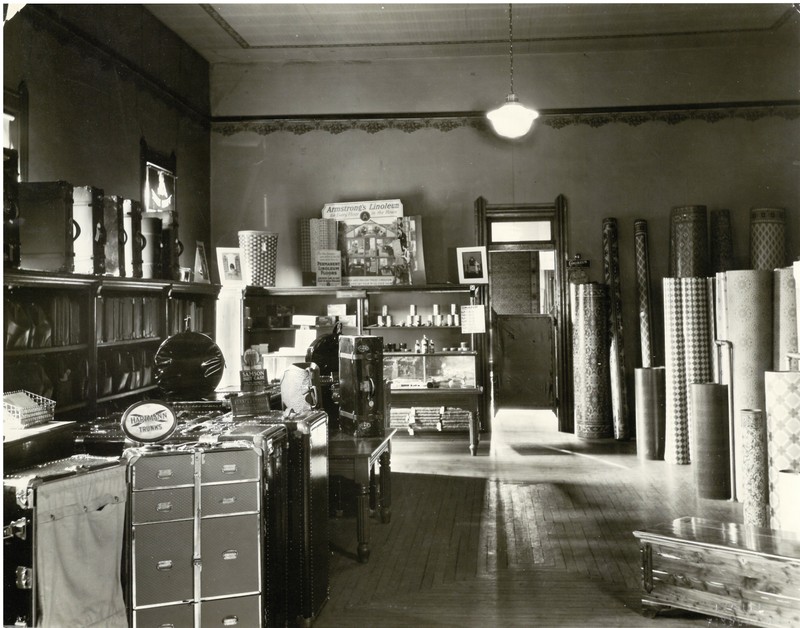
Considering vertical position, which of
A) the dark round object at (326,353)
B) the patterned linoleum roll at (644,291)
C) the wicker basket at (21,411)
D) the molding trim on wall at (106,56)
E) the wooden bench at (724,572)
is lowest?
the wooden bench at (724,572)

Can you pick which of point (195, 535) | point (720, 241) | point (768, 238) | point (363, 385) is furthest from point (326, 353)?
point (768, 238)

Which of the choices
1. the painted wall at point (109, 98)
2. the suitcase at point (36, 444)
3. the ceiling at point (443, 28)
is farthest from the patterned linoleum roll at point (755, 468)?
the painted wall at point (109, 98)

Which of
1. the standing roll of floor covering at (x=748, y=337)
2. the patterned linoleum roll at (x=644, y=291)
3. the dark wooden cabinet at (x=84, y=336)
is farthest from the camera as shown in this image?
the patterned linoleum roll at (x=644, y=291)

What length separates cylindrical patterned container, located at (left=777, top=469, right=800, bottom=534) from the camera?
3527 millimetres

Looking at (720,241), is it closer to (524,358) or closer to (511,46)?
(511,46)

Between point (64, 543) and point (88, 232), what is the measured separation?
2.63 metres

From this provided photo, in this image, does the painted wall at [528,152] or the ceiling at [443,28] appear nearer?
the ceiling at [443,28]

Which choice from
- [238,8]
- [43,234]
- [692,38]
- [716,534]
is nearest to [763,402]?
[716,534]

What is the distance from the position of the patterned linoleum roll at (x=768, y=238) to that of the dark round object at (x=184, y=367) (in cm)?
622

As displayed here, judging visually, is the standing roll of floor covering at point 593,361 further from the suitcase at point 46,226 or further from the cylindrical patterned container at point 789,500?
the suitcase at point 46,226

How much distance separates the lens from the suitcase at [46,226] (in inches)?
168

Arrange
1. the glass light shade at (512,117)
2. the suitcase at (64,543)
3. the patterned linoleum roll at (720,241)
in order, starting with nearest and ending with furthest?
the suitcase at (64,543)
the glass light shade at (512,117)
the patterned linoleum roll at (720,241)

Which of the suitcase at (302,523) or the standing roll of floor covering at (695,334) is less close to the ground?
the standing roll of floor covering at (695,334)

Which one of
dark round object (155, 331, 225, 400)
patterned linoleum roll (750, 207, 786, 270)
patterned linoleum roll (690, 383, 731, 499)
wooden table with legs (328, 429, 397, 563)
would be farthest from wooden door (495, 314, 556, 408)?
dark round object (155, 331, 225, 400)
